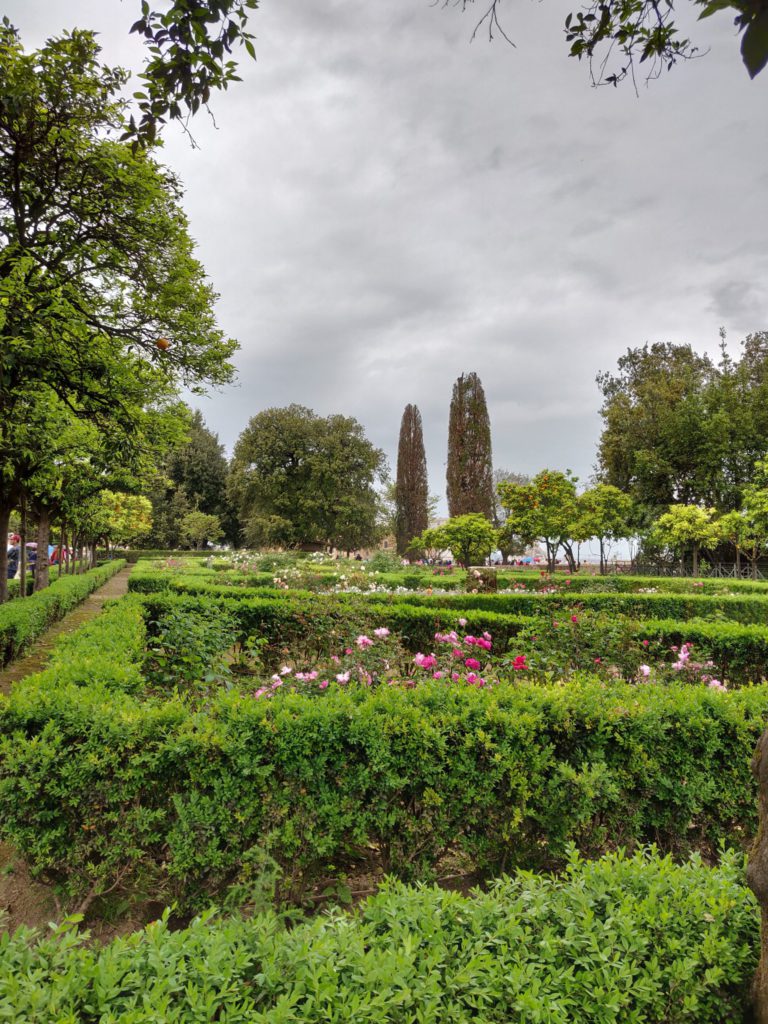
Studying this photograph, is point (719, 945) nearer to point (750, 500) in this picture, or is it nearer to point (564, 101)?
point (564, 101)

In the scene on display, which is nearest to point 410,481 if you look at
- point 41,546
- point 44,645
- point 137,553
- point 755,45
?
point 137,553

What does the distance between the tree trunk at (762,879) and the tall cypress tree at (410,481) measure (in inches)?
1671

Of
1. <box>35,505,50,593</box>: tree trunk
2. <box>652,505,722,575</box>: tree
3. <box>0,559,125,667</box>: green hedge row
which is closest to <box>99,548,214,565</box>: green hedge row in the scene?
<box>35,505,50,593</box>: tree trunk

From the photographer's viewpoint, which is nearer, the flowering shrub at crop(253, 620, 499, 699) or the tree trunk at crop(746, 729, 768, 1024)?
the tree trunk at crop(746, 729, 768, 1024)

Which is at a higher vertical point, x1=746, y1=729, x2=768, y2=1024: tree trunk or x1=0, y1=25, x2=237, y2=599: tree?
x1=0, y1=25, x2=237, y2=599: tree

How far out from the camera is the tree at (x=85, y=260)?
5.70m

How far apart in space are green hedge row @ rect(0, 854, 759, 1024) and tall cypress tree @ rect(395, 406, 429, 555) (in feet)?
139

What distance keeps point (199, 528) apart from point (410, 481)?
18.0 m

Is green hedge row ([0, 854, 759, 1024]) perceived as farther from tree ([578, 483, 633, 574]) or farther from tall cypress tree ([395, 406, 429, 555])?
tall cypress tree ([395, 406, 429, 555])

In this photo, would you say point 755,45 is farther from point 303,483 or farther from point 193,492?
point 193,492

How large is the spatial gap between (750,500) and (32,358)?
2915cm

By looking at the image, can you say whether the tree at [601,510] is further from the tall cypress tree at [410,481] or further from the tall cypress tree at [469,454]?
the tall cypress tree at [410,481]

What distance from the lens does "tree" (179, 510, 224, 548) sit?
44.5m

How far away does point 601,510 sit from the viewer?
26.7 metres
